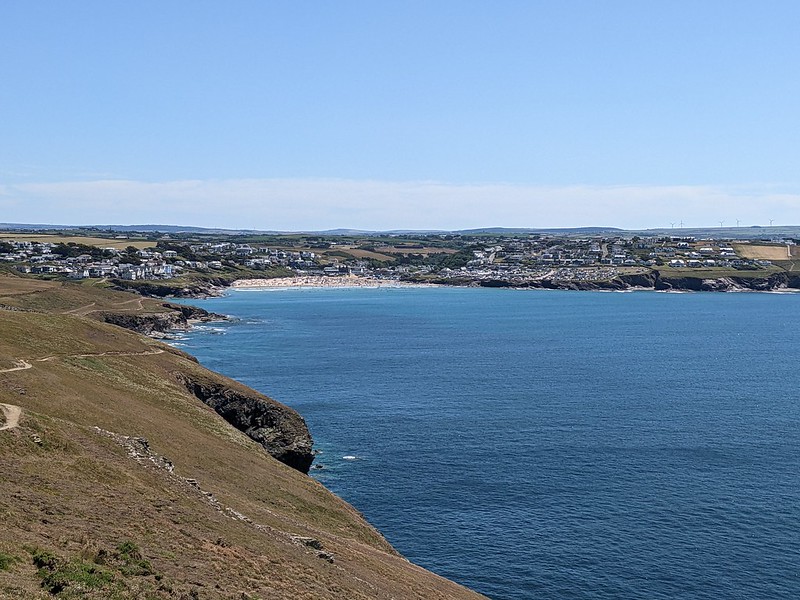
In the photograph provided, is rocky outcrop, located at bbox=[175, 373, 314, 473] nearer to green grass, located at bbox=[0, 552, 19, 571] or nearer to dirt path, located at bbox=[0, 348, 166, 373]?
dirt path, located at bbox=[0, 348, 166, 373]

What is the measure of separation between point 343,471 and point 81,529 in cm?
4962

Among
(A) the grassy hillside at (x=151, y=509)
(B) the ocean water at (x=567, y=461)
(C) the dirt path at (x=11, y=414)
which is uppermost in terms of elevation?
(C) the dirt path at (x=11, y=414)

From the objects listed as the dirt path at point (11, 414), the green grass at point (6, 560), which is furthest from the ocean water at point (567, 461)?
the green grass at point (6, 560)

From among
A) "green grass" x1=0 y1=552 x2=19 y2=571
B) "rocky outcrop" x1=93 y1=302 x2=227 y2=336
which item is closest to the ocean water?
"rocky outcrop" x1=93 y1=302 x2=227 y2=336

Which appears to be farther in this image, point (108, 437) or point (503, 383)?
point (503, 383)

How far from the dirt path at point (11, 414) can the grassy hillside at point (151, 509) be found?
311 mm

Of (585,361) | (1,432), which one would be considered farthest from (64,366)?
(585,361)

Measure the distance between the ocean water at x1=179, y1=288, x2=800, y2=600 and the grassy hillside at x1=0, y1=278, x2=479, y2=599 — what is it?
1167cm

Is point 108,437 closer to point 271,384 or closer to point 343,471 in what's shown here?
point 343,471

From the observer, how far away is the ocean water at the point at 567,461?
60969mm

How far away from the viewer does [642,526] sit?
6794 cm

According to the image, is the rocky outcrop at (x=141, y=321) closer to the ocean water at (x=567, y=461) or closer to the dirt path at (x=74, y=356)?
the ocean water at (x=567, y=461)

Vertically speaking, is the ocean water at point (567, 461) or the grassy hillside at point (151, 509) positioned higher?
the grassy hillside at point (151, 509)

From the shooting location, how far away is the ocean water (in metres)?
61.0
